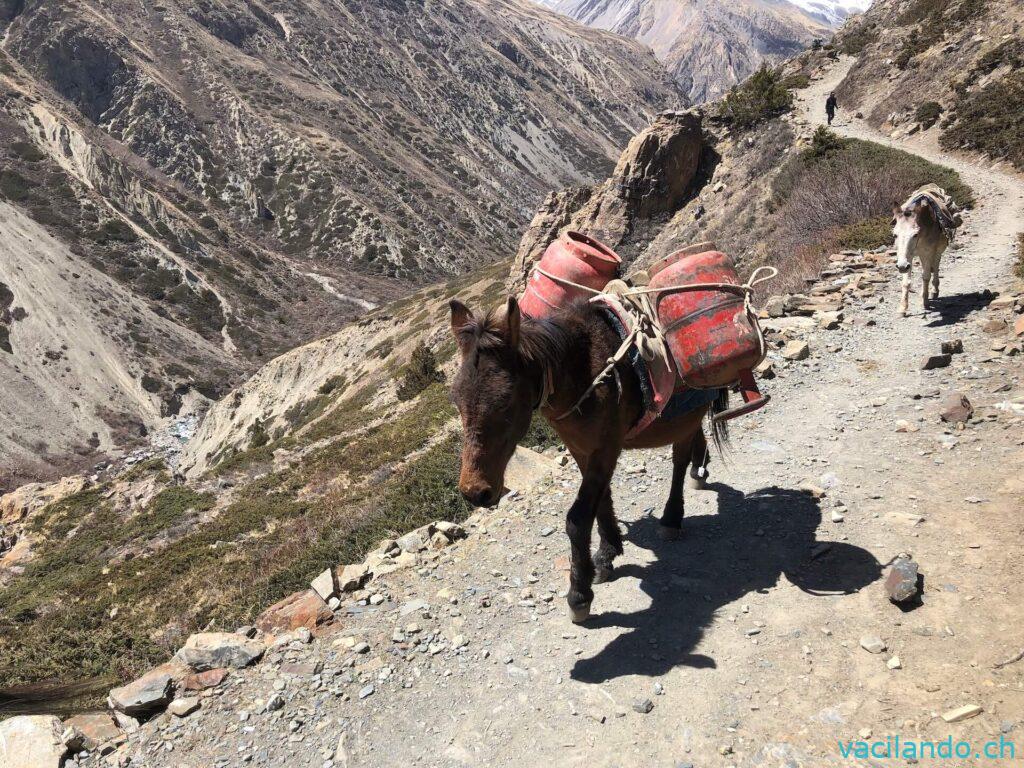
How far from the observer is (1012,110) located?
2127 centimetres

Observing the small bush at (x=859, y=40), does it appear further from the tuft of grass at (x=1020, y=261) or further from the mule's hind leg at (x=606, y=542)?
the mule's hind leg at (x=606, y=542)

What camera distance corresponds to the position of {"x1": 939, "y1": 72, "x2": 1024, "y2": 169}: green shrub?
1980cm

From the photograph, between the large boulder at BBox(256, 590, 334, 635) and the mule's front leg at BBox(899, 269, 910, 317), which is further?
the mule's front leg at BBox(899, 269, 910, 317)

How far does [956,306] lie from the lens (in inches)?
387

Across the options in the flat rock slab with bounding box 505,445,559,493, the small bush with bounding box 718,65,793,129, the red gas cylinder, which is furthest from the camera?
the small bush with bounding box 718,65,793,129

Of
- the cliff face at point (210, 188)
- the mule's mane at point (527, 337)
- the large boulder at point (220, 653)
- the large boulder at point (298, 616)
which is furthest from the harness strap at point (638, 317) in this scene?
the cliff face at point (210, 188)

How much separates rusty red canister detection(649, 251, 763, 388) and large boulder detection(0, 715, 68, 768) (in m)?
5.70

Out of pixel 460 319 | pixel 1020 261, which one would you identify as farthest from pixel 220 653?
pixel 1020 261

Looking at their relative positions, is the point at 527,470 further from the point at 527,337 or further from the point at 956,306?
the point at 956,306

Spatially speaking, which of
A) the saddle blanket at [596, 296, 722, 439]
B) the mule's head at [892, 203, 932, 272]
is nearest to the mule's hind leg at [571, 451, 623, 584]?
the saddle blanket at [596, 296, 722, 439]

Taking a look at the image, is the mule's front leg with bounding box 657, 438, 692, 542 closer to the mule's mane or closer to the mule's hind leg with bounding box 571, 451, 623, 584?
the mule's hind leg with bounding box 571, 451, 623, 584

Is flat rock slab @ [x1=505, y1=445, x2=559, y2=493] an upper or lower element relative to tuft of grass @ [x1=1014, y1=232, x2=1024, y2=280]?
lower

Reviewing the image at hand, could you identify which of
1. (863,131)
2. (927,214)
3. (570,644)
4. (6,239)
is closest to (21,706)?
(570,644)

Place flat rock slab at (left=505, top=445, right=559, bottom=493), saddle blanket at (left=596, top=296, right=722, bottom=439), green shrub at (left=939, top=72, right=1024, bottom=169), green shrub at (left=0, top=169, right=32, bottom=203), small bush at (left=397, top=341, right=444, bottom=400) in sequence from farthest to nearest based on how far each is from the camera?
green shrub at (left=0, top=169, right=32, bottom=203) < small bush at (left=397, top=341, right=444, bottom=400) < green shrub at (left=939, top=72, right=1024, bottom=169) < flat rock slab at (left=505, top=445, right=559, bottom=493) < saddle blanket at (left=596, top=296, right=722, bottom=439)
